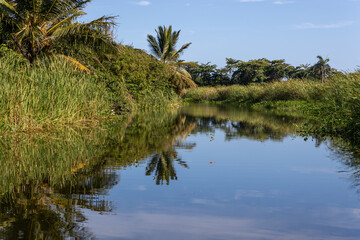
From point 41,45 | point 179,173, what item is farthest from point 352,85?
point 41,45

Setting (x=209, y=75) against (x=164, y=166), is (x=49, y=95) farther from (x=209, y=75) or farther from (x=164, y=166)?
(x=209, y=75)

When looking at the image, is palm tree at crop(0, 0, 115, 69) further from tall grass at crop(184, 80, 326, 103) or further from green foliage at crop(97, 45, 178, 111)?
tall grass at crop(184, 80, 326, 103)

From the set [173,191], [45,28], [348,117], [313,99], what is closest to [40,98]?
[45,28]

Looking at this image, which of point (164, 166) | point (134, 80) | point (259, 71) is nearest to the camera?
point (164, 166)

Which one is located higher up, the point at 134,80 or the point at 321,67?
the point at 321,67

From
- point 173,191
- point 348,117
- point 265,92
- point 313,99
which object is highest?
point 265,92

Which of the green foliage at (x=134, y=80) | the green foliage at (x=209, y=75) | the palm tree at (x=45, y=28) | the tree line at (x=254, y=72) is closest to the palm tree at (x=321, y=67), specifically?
the tree line at (x=254, y=72)

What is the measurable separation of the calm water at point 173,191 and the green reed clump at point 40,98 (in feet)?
3.36

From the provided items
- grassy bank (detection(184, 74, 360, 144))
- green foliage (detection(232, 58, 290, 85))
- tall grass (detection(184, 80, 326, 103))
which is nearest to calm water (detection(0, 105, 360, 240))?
grassy bank (detection(184, 74, 360, 144))

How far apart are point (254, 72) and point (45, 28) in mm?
59219

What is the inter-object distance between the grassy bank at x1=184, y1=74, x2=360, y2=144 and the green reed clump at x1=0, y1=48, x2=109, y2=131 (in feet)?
29.1

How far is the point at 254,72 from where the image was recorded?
7375 centimetres

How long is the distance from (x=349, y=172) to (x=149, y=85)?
24822mm

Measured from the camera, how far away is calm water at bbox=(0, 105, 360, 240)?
14.0ft
